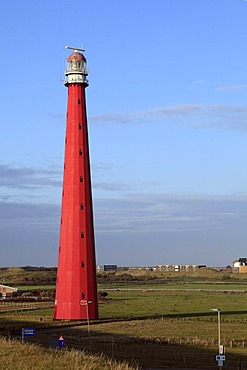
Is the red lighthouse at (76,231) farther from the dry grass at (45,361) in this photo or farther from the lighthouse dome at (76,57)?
the dry grass at (45,361)

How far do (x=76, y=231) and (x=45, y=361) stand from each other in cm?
4587

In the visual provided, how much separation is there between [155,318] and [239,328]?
1387 cm

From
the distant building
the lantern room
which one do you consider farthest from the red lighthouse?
the distant building

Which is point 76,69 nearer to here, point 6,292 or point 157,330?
point 157,330

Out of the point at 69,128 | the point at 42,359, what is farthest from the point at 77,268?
the point at 42,359

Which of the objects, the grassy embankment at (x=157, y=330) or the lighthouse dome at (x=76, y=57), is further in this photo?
the lighthouse dome at (x=76, y=57)

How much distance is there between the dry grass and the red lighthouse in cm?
4222

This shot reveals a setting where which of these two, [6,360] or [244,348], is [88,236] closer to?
[244,348]

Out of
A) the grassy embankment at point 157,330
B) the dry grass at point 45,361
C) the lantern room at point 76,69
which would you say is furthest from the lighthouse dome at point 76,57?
the dry grass at point 45,361

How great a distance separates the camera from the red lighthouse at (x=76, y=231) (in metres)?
75.2

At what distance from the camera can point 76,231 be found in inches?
2963

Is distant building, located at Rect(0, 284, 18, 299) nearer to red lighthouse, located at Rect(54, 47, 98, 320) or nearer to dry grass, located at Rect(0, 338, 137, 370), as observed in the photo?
red lighthouse, located at Rect(54, 47, 98, 320)

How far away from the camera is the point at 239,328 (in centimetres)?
7544

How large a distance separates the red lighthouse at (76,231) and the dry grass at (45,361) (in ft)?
139
